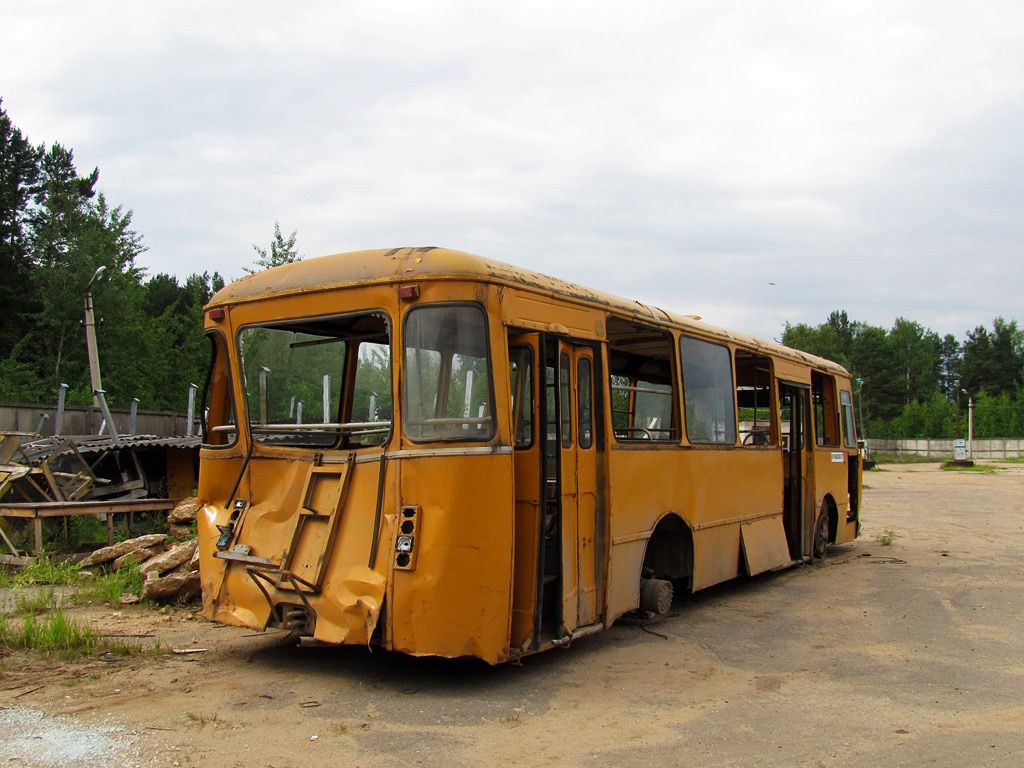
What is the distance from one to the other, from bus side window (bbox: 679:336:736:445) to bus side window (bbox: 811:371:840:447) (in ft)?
12.6

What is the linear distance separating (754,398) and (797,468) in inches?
50.7

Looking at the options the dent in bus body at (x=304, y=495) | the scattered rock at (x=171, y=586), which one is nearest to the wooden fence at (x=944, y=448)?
the scattered rock at (x=171, y=586)

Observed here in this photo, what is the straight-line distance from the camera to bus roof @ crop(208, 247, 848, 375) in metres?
5.95

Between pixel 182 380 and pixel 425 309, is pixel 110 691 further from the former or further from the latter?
pixel 182 380

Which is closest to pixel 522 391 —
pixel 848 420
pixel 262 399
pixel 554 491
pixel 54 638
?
pixel 554 491

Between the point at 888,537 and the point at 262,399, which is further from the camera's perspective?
the point at 888,537

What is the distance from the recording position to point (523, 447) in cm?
632

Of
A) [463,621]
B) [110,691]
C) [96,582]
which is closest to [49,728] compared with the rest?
[110,691]

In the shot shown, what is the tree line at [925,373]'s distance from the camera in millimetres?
76750

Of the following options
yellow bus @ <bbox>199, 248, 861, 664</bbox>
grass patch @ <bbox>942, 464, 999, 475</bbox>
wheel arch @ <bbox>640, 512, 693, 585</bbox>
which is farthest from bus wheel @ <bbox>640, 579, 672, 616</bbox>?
grass patch @ <bbox>942, 464, 999, 475</bbox>

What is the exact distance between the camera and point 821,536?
12.7 m

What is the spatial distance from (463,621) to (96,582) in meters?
5.32

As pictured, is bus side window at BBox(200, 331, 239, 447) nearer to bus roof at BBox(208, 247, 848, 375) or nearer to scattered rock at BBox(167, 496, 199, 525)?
bus roof at BBox(208, 247, 848, 375)

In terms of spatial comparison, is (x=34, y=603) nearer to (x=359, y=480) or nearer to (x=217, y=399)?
(x=217, y=399)
